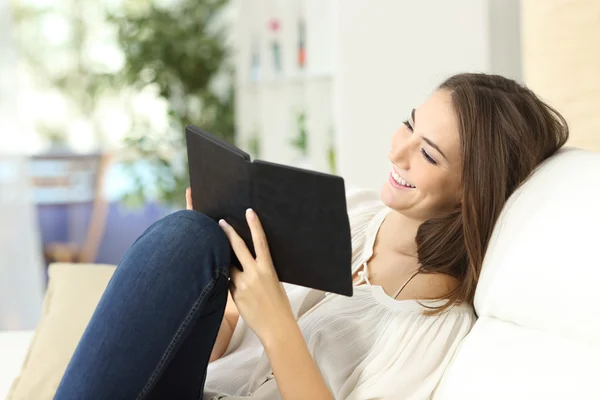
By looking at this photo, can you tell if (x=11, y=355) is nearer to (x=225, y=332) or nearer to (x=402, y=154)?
(x=225, y=332)

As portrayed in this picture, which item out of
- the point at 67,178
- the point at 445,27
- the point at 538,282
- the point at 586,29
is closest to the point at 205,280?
the point at 538,282

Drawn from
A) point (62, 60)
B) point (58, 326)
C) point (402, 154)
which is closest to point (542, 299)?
point (402, 154)

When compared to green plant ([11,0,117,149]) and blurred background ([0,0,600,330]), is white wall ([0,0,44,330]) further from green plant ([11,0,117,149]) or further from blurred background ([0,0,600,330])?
green plant ([11,0,117,149])

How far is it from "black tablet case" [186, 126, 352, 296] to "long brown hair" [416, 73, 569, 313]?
290 millimetres

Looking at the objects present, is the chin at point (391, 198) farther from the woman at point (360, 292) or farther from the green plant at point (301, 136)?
the green plant at point (301, 136)

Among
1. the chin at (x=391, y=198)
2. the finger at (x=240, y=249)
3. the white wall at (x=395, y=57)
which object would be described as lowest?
the finger at (x=240, y=249)

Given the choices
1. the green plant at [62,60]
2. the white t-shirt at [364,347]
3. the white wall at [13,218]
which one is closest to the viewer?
the white t-shirt at [364,347]

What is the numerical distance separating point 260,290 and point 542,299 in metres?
0.44

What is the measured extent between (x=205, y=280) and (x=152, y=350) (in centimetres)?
14

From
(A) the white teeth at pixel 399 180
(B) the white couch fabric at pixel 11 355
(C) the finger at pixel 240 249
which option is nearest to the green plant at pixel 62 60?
(B) the white couch fabric at pixel 11 355

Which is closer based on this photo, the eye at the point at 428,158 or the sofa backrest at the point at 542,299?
the sofa backrest at the point at 542,299

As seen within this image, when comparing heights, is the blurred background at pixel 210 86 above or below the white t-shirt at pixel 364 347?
above

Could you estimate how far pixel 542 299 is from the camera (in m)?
1.13

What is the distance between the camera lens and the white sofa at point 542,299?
3.44ft
